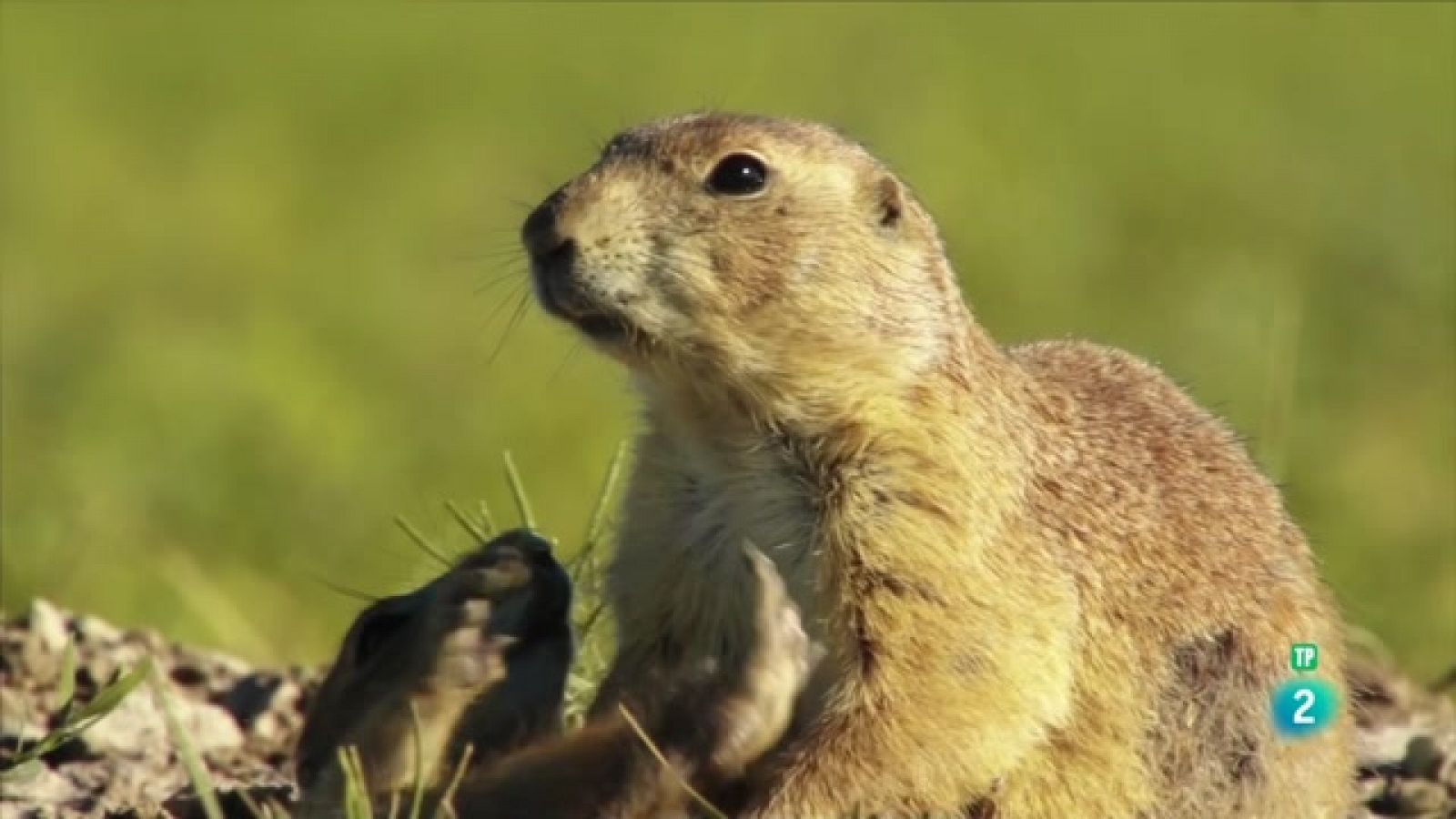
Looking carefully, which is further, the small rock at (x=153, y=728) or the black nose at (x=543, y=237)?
→ the small rock at (x=153, y=728)

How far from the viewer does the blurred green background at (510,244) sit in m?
10.4

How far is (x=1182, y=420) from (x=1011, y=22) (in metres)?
13.7

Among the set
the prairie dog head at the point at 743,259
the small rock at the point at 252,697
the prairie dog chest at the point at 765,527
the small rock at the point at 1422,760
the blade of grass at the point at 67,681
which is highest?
the prairie dog head at the point at 743,259

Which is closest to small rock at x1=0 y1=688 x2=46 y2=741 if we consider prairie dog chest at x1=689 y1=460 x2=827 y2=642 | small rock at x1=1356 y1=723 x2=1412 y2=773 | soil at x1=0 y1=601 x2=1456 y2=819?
soil at x1=0 y1=601 x2=1456 y2=819

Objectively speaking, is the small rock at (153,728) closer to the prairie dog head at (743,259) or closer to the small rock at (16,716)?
the small rock at (16,716)

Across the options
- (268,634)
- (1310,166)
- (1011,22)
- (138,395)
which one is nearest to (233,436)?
(138,395)

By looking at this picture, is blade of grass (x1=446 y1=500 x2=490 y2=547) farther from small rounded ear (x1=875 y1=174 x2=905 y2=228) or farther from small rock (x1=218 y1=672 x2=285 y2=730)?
small rounded ear (x1=875 y1=174 x2=905 y2=228)

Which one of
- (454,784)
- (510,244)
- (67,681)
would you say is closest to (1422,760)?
(454,784)

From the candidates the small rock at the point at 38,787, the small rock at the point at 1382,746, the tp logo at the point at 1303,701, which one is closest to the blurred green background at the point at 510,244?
the small rock at the point at 1382,746

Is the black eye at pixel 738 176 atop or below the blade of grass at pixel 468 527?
atop

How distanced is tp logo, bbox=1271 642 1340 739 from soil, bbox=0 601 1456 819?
0.28 m

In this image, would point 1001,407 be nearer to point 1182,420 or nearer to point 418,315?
point 1182,420

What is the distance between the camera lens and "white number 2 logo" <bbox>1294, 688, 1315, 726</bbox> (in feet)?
21.6

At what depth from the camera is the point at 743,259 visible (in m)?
6.48
